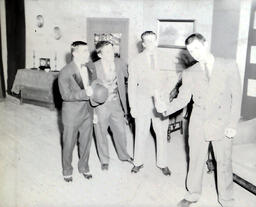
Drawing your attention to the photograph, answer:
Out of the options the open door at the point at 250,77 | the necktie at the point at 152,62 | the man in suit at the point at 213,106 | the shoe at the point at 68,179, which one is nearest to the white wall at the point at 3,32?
the shoe at the point at 68,179

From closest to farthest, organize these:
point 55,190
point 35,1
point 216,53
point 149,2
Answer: point 55,190
point 216,53
point 149,2
point 35,1

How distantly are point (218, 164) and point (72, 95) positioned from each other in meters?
1.65

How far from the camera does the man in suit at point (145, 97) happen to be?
145 inches

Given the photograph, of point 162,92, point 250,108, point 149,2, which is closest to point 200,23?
point 149,2

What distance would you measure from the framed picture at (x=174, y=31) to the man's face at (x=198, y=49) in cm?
392

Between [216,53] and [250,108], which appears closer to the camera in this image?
[250,108]

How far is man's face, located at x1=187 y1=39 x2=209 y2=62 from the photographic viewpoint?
274cm

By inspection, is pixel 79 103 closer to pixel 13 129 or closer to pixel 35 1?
pixel 13 129

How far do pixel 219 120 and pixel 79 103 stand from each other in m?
1.52

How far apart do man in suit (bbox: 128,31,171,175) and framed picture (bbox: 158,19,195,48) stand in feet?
10.4

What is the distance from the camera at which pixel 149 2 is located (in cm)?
691

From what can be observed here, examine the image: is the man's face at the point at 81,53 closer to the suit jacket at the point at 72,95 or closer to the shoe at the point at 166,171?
the suit jacket at the point at 72,95

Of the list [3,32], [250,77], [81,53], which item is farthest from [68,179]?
[3,32]

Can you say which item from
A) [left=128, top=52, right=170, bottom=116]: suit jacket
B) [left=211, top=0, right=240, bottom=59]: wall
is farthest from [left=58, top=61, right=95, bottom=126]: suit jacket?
[left=211, top=0, right=240, bottom=59]: wall
